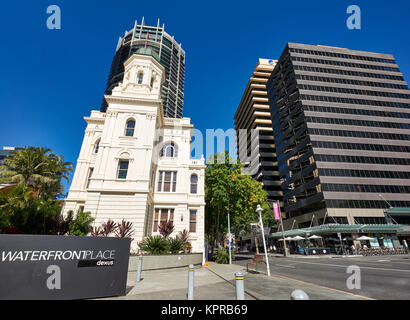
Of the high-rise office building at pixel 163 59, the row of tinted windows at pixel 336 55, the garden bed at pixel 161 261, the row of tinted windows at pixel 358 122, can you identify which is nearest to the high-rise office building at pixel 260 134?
the row of tinted windows at pixel 336 55

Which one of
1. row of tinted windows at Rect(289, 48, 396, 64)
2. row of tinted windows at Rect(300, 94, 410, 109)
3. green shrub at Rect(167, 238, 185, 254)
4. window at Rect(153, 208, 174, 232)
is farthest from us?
row of tinted windows at Rect(289, 48, 396, 64)

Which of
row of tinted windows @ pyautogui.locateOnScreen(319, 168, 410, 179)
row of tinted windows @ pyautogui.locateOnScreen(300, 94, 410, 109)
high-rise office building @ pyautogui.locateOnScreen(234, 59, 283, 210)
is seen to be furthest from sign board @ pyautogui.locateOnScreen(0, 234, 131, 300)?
high-rise office building @ pyautogui.locateOnScreen(234, 59, 283, 210)

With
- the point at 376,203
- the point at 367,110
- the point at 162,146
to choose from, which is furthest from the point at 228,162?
the point at 367,110

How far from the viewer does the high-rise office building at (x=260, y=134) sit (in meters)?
64.8

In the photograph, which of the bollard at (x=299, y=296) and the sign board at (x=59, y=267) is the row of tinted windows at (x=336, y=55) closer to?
the sign board at (x=59, y=267)

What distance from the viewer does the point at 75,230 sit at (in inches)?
547

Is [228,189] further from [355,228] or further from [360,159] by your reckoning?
[360,159]

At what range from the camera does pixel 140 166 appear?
64.0 ft

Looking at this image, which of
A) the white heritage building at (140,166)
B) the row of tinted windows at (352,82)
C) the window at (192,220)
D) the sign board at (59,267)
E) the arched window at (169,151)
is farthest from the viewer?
the row of tinted windows at (352,82)

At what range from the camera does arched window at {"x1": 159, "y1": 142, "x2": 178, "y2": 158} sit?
23703 millimetres

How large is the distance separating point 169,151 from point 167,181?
3922 millimetres

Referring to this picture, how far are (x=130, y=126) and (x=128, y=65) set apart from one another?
9.49 metres

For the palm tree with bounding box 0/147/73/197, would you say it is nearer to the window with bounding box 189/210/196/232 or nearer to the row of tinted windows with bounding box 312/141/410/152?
the window with bounding box 189/210/196/232

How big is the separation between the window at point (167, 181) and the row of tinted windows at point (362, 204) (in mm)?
32144
